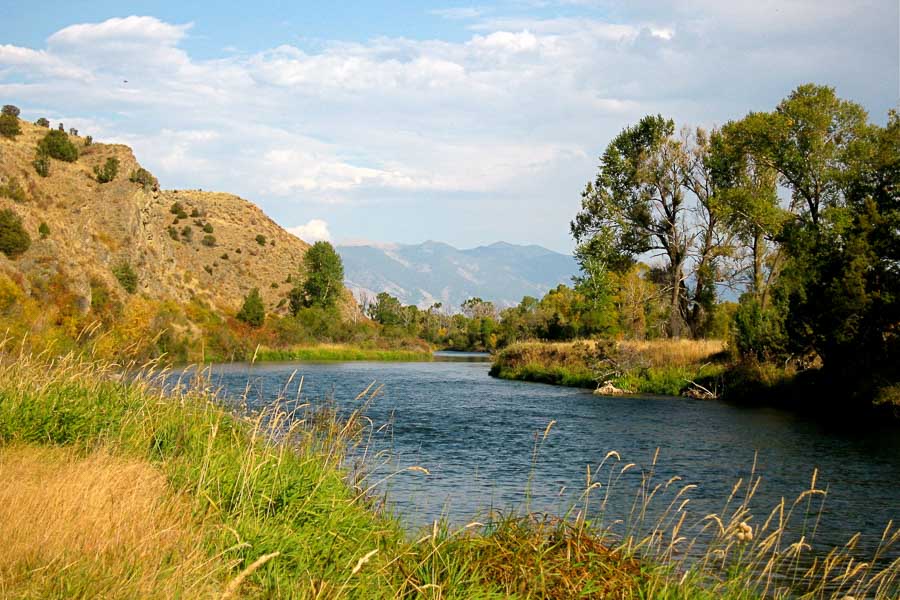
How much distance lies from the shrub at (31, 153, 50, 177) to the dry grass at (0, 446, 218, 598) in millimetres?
55509

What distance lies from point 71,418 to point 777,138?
1348 inches

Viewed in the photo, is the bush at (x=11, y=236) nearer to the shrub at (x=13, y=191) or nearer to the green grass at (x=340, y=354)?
the shrub at (x=13, y=191)

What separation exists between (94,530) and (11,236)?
36727mm

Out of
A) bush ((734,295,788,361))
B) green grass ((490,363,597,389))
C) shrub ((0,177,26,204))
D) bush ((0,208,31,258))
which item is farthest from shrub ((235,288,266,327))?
bush ((734,295,788,361))

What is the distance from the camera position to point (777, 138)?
3562 cm

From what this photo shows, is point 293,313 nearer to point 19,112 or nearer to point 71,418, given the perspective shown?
point 19,112

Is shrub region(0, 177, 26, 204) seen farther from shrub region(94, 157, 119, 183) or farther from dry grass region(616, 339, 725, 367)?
dry grass region(616, 339, 725, 367)

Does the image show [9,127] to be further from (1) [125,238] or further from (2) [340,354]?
(2) [340,354]

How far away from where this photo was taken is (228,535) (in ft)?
20.2

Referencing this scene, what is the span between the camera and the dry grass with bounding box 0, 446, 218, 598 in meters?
4.64

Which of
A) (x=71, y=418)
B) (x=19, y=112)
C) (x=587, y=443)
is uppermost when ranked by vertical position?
(x=19, y=112)

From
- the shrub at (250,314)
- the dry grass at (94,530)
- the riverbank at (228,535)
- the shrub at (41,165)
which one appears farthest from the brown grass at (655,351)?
the shrub at (41,165)

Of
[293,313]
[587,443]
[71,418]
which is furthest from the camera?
[293,313]

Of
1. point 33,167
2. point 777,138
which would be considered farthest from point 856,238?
point 33,167
